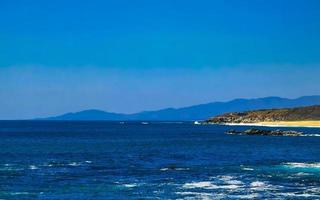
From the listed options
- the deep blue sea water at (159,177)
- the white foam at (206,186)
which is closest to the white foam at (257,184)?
the deep blue sea water at (159,177)

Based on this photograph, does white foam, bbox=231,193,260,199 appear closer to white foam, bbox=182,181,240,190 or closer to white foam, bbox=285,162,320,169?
white foam, bbox=182,181,240,190

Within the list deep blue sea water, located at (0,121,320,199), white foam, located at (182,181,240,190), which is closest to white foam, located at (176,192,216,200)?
deep blue sea water, located at (0,121,320,199)

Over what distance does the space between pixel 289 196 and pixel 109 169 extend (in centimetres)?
2956

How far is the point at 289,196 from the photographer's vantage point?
163 ft

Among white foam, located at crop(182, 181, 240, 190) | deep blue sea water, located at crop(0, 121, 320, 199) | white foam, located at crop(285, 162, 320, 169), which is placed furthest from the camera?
white foam, located at crop(285, 162, 320, 169)

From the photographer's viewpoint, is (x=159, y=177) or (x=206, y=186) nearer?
(x=206, y=186)

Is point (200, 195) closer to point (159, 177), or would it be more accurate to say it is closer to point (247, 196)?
point (247, 196)

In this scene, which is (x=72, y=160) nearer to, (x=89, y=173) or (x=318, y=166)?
(x=89, y=173)

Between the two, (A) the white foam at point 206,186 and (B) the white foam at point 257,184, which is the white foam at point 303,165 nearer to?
(B) the white foam at point 257,184

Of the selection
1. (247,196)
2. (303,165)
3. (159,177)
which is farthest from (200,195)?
(303,165)

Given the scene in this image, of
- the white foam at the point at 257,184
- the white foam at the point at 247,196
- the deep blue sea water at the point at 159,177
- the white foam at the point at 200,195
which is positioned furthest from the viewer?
the white foam at the point at 257,184

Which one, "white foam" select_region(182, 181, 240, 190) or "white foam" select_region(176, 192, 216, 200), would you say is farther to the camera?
"white foam" select_region(182, 181, 240, 190)


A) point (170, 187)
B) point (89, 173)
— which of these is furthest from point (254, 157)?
point (170, 187)

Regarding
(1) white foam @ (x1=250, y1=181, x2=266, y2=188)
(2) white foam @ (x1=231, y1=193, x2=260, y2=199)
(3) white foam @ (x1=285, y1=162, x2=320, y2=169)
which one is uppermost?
(3) white foam @ (x1=285, y1=162, x2=320, y2=169)
